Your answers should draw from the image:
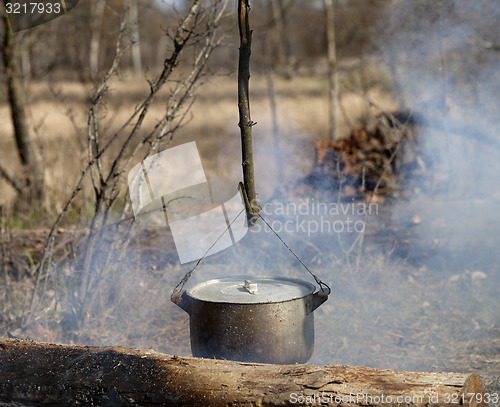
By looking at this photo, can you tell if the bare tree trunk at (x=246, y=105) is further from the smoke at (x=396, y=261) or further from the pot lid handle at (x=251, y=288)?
the smoke at (x=396, y=261)

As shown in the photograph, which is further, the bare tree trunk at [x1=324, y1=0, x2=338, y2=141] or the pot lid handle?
the bare tree trunk at [x1=324, y1=0, x2=338, y2=141]

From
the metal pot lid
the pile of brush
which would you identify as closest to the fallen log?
the metal pot lid

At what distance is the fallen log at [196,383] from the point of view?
226cm

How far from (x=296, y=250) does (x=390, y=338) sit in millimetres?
1230

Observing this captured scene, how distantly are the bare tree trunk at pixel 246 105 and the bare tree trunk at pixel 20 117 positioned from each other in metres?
4.41

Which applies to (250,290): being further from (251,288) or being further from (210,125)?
(210,125)

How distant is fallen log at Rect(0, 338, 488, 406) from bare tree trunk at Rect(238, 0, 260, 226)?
961 mm

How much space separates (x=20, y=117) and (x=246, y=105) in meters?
5.15

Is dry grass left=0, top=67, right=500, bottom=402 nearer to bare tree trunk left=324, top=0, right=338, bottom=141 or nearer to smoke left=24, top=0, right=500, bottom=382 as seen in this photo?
smoke left=24, top=0, right=500, bottom=382

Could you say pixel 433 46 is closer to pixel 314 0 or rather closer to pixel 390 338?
pixel 390 338

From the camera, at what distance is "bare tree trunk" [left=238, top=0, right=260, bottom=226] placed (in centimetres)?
298

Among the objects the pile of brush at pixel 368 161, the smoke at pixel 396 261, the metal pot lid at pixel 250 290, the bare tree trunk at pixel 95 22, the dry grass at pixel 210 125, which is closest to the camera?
the metal pot lid at pixel 250 290

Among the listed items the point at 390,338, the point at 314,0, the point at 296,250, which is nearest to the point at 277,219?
the point at 296,250

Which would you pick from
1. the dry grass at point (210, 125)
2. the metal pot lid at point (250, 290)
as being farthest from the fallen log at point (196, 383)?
the dry grass at point (210, 125)
